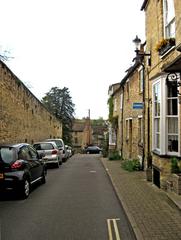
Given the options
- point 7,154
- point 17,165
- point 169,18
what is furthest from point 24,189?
point 169,18

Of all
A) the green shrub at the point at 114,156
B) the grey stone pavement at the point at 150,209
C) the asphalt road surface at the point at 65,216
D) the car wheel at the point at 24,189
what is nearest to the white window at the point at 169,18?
the grey stone pavement at the point at 150,209

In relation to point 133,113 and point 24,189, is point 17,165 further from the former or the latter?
point 133,113

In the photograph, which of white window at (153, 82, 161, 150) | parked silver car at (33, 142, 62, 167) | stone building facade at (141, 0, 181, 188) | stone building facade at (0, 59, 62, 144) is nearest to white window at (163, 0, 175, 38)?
stone building facade at (141, 0, 181, 188)

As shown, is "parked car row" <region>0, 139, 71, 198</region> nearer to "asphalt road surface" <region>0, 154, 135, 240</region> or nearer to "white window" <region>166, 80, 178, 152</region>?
"asphalt road surface" <region>0, 154, 135, 240</region>

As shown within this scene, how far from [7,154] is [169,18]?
6443 mm

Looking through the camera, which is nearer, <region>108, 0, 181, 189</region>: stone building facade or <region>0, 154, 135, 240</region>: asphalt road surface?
<region>0, 154, 135, 240</region>: asphalt road surface

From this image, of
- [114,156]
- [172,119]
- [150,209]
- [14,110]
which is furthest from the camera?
[114,156]

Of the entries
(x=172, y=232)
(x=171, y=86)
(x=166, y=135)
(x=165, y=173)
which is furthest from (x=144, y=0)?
(x=172, y=232)

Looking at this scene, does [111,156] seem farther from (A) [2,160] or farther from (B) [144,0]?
(A) [2,160]

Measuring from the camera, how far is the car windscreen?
34.1 feet

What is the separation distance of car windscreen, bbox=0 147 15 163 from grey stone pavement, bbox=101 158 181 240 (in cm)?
324

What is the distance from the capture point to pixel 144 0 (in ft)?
49.3

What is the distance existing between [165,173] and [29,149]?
174 inches

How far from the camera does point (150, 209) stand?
849 centimetres
